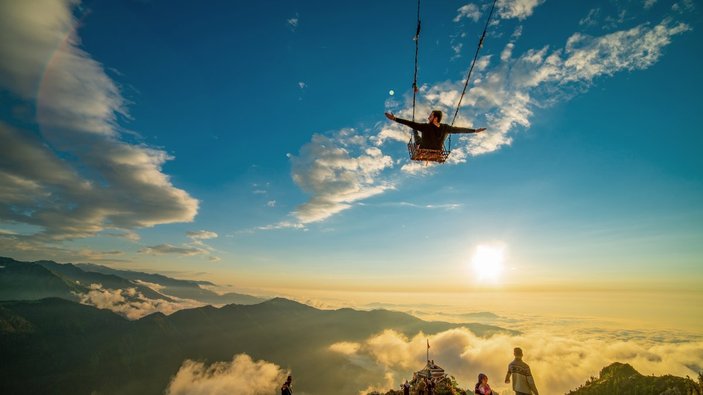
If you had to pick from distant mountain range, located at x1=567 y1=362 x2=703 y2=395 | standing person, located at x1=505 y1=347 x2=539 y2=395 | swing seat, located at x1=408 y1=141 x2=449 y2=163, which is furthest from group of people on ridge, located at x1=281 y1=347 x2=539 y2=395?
distant mountain range, located at x1=567 y1=362 x2=703 y2=395

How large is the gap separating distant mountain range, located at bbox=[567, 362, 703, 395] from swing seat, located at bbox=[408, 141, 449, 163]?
97.3m

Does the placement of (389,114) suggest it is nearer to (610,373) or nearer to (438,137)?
(438,137)

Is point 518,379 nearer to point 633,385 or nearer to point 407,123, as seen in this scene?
point 407,123

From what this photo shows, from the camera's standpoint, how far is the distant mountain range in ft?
275

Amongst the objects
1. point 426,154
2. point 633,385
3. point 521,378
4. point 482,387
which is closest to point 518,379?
point 521,378

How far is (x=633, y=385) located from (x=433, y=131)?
140m

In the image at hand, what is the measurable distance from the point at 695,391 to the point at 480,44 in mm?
117533

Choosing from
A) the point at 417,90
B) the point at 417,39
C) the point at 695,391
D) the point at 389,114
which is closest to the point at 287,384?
the point at 389,114

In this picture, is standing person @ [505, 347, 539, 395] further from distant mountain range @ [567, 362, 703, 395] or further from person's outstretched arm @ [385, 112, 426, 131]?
distant mountain range @ [567, 362, 703, 395]

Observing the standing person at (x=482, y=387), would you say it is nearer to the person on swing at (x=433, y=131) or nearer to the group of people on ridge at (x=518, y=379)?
the group of people on ridge at (x=518, y=379)

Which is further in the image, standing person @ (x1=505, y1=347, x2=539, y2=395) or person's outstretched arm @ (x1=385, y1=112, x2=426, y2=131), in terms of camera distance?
person's outstretched arm @ (x1=385, y1=112, x2=426, y2=131)

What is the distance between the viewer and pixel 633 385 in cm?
10181

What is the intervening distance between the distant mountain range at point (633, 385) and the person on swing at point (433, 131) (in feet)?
322

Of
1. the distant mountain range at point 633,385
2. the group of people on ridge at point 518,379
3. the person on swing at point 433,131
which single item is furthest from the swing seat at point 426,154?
the distant mountain range at point 633,385
